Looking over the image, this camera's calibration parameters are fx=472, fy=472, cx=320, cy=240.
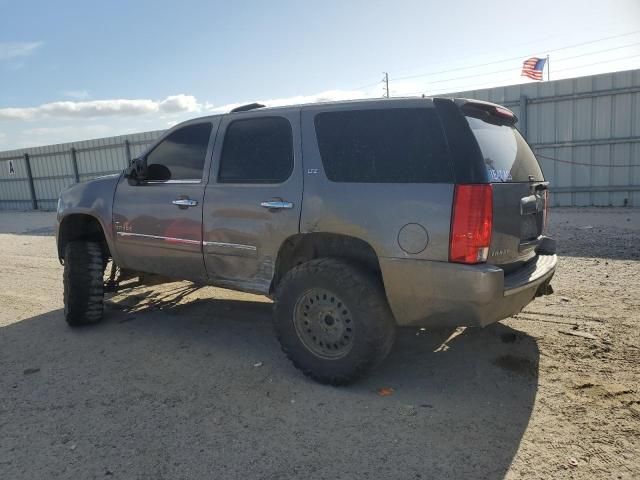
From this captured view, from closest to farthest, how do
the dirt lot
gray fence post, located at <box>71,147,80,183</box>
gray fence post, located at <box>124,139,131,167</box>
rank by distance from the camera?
1. the dirt lot
2. gray fence post, located at <box>124,139,131,167</box>
3. gray fence post, located at <box>71,147,80,183</box>

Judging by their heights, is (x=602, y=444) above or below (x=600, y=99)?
below

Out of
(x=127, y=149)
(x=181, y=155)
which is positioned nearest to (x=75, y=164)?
(x=127, y=149)

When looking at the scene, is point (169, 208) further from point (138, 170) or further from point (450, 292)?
point (450, 292)

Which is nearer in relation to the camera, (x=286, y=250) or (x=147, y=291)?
(x=286, y=250)

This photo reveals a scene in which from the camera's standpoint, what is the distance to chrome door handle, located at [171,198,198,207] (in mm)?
4047

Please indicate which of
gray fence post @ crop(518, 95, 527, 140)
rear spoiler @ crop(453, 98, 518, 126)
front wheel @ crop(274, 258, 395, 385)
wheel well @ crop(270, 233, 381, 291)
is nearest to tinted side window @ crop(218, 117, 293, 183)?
wheel well @ crop(270, 233, 381, 291)

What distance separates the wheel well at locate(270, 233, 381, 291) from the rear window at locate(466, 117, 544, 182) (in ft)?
3.18

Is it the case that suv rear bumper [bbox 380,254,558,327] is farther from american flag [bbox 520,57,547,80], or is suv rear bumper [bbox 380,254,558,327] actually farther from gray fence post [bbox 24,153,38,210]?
gray fence post [bbox 24,153,38,210]

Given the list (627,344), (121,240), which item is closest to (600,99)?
(627,344)

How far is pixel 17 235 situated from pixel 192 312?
35.8ft

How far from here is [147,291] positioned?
6250mm

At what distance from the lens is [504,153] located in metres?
3.30

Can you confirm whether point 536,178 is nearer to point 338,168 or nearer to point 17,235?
point 338,168

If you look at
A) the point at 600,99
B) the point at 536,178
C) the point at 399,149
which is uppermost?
the point at 600,99
